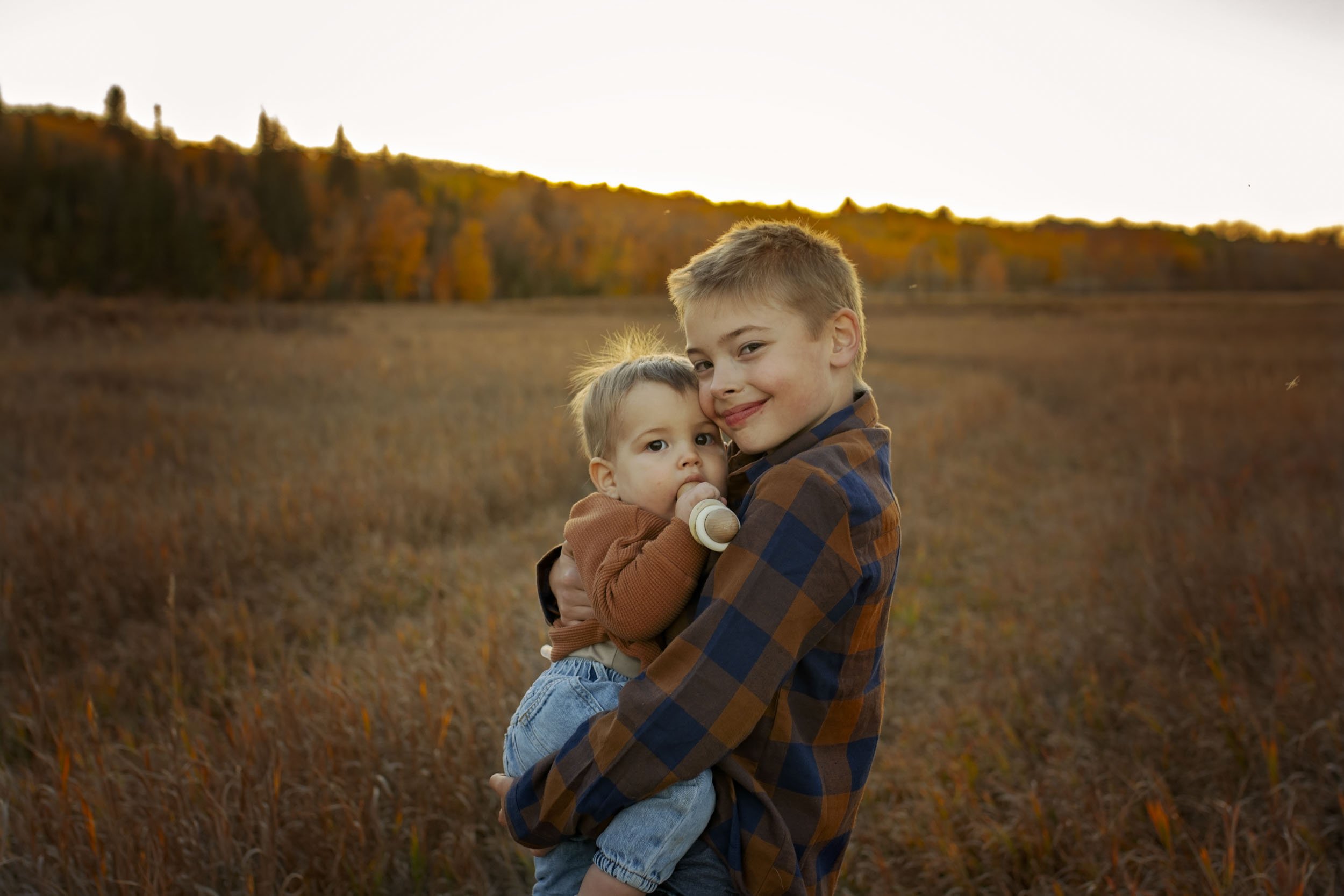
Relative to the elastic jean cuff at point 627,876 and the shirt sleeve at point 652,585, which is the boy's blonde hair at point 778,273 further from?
the elastic jean cuff at point 627,876

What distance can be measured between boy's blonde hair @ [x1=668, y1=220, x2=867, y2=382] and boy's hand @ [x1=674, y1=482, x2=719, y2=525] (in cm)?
37

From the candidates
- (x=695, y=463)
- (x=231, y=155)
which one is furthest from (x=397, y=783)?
(x=231, y=155)

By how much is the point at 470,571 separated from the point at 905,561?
3.47m

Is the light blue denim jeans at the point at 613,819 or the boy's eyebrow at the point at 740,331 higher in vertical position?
the boy's eyebrow at the point at 740,331

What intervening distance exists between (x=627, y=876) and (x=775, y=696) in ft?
1.35

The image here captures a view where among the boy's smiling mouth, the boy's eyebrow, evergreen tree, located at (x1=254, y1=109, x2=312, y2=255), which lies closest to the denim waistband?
the boy's smiling mouth

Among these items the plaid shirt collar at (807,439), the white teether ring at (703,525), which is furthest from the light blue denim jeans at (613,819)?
the plaid shirt collar at (807,439)

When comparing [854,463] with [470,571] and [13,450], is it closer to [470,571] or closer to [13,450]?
[470,571]

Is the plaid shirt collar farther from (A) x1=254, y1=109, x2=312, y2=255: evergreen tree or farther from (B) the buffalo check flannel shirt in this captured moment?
(A) x1=254, y1=109, x2=312, y2=255: evergreen tree

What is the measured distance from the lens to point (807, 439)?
151 cm

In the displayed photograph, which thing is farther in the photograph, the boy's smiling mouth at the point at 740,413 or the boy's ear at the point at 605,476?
the boy's ear at the point at 605,476

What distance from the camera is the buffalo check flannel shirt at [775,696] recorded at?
1284 mm

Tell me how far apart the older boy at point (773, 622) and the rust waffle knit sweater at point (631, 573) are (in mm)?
90

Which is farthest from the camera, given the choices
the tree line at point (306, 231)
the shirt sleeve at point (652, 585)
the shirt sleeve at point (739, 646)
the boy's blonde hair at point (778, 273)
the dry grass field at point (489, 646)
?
the tree line at point (306, 231)
